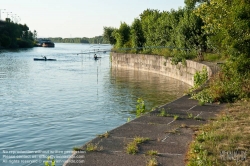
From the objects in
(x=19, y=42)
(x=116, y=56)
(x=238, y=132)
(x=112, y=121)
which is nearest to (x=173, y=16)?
(x=116, y=56)

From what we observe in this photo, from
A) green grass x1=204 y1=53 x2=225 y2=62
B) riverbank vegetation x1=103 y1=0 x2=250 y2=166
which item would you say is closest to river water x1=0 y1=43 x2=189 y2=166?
green grass x1=204 y1=53 x2=225 y2=62

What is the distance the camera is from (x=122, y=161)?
5.91 meters

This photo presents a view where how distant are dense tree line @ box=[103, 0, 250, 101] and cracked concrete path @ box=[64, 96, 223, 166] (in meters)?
1.26

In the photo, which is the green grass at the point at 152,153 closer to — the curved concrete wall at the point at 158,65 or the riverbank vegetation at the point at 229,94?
the riverbank vegetation at the point at 229,94

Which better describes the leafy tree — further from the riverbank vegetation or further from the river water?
the riverbank vegetation

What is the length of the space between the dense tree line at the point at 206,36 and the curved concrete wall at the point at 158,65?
3.12 feet

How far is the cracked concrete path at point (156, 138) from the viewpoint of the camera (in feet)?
19.6

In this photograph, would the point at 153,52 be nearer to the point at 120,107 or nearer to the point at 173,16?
the point at 173,16

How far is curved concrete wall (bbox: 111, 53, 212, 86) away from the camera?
2444cm

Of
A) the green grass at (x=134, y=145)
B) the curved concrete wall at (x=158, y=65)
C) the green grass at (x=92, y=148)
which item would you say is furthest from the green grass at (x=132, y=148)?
the curved concrete wall at (x=158, y=65)

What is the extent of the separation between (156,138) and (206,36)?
70.9 ft

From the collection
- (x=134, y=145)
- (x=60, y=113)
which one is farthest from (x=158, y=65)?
(x=134, y=145)

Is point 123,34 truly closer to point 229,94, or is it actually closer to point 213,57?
point 213,57

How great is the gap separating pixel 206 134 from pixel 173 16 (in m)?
27.0
